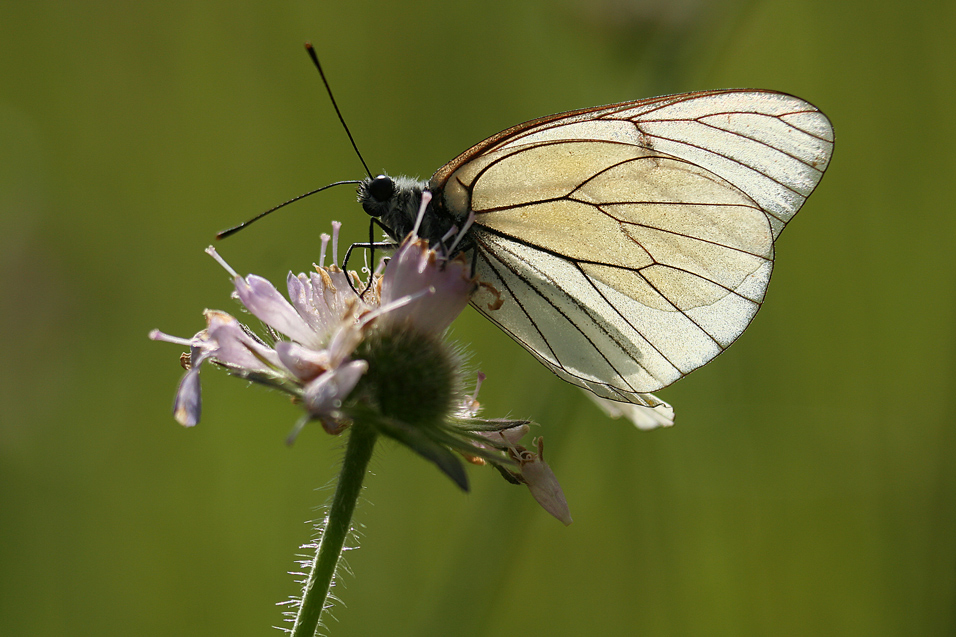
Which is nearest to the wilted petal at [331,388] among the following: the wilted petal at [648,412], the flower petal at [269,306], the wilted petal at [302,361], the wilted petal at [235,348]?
the wilted petal at [302,361]

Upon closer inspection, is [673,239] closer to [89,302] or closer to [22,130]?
[89,302]

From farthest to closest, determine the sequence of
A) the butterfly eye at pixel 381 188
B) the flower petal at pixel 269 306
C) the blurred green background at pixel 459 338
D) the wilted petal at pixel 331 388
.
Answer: the blurred green background at pixel 459 338
the butterfly eye at pixel 381 188
the flower petal at pixel 269 306
the wilted petal at pixel 331 388

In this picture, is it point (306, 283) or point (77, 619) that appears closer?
point (306, 283)

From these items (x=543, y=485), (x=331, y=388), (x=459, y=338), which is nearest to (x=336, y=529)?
(x=331, y=388)

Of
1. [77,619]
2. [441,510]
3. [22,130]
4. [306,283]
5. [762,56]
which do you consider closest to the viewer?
Result: [306,283]

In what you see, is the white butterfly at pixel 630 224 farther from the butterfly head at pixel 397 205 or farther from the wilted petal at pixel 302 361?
the wilted petal at pixel 302 361

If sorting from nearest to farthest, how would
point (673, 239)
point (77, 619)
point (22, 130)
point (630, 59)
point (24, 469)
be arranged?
point (673, 239)
point (77, 619)
point (24, 469)
point (630, 59)
point (22, 130)

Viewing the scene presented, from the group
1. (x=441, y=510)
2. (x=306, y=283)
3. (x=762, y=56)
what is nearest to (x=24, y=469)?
(x=441, y=510)
